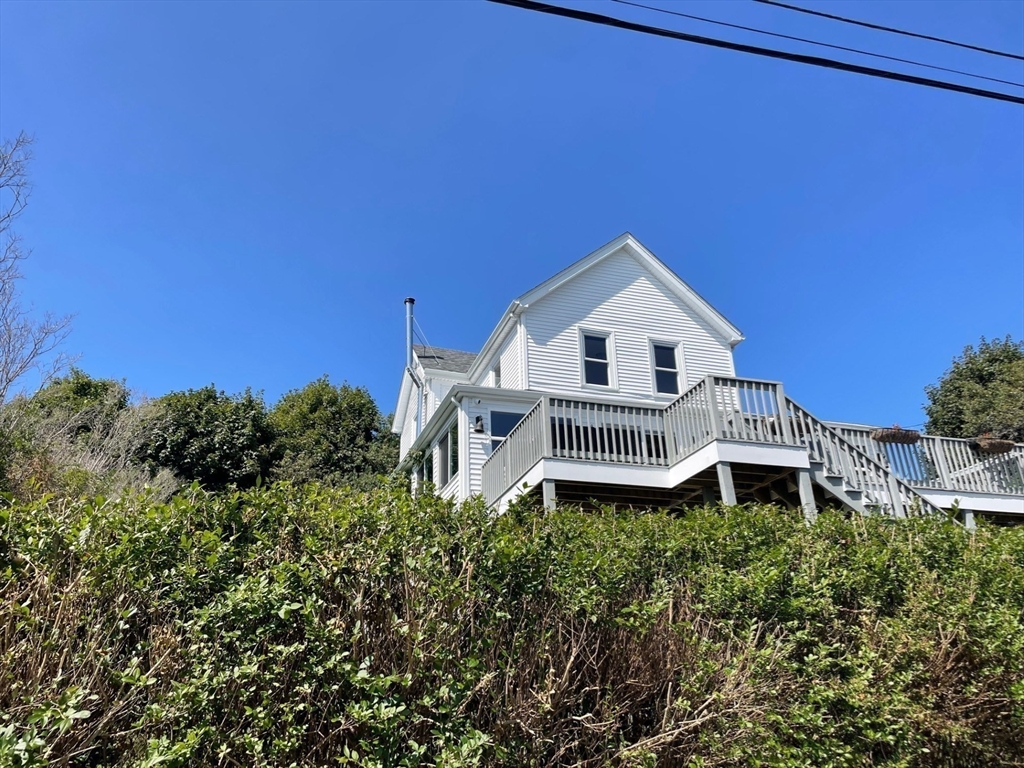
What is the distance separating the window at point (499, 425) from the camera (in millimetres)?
14625

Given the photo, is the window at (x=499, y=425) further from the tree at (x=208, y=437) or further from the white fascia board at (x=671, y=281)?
the tree at (x=208, y=437)

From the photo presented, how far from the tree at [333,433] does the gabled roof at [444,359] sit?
23.5 feet

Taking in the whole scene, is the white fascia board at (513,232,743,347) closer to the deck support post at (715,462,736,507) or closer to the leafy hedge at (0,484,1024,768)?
the deck support post at (715,462,736,507)

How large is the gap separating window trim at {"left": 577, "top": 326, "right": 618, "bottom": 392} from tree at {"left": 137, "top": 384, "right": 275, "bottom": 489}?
1504 centimetres

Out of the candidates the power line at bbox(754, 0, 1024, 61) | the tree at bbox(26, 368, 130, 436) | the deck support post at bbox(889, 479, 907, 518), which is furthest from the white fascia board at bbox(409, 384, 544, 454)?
the tree at bbox(26, 368, 130, 436)

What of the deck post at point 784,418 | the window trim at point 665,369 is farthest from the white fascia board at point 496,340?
the deck post at point 784,418

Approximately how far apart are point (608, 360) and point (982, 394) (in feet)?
61.8

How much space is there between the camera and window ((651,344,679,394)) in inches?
664

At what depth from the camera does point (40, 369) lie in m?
11.9

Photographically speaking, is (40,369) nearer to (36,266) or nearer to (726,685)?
(36,266)

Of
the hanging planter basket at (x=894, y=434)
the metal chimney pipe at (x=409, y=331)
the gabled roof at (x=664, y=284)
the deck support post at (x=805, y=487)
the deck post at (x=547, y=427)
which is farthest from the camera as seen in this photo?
the metal chimney pipe at (x=409, y=331)

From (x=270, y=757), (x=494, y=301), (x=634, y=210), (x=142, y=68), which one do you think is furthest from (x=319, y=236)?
(x=270, y=757)

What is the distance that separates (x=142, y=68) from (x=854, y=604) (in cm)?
1120

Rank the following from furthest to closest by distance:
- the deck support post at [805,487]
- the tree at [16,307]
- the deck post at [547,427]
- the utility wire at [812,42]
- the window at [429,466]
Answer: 1. the window at [429,466]
2. the deck post at [547,427]
3. the tree at [16,307]
4. the deck support post at [805,487]
5. the utility wire at [812,42]
